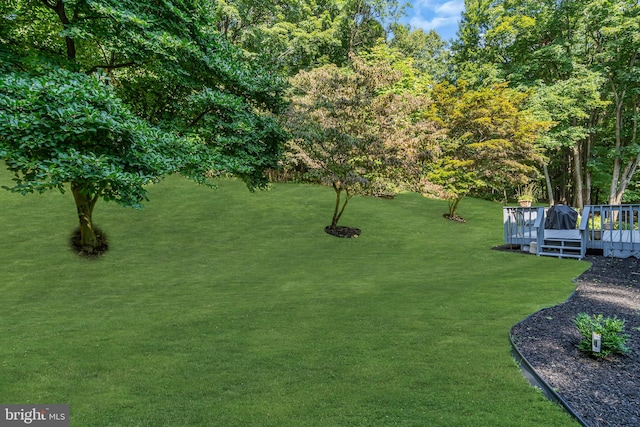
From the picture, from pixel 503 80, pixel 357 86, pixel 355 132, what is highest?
pixel 503 80

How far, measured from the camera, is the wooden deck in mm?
11492

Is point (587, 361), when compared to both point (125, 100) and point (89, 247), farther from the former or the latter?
point (89, 247)

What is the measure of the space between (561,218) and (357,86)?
9.79m

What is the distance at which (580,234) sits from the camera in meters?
12.4

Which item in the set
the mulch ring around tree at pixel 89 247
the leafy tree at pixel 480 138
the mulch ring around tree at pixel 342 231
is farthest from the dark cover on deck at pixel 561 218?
the mulch ring around tree at pixel 89 247

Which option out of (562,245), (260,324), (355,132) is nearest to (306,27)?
(355,132)

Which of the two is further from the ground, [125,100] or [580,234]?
[125,100]

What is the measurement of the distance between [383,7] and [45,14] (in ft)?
107

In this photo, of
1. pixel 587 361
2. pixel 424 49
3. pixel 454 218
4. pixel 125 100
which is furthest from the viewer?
pixel 424 49

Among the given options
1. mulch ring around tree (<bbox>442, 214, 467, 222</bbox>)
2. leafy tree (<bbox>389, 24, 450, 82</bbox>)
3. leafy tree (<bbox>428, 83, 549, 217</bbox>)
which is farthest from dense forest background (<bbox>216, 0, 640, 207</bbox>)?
mulch ring around tree (<bbox>442, 214, 467, 222</bbox>)

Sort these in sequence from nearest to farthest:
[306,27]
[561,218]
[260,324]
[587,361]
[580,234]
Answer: [587,361] < [260,324] < [580,234] < [561,218] < [306,27]

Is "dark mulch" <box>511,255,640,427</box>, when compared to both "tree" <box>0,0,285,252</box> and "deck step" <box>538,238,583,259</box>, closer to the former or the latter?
"deck step" <box>538,238,583,259</box>

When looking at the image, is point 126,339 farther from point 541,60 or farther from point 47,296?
point 541,60

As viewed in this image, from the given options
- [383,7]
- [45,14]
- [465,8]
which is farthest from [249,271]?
[465,8]
